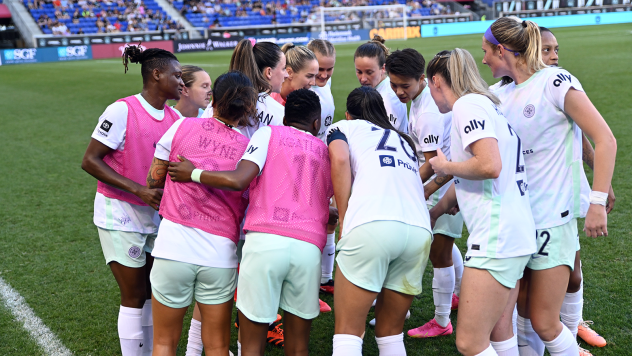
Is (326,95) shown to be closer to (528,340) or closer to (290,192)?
(290,192)

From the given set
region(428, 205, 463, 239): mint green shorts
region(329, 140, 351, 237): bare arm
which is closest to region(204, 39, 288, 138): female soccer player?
region(329, 140, 351, 237): bare arm

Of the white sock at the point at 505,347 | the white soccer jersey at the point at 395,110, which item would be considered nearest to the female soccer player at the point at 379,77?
the white soccer jersey at the point at 395,110

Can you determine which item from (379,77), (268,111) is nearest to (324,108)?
(379,77)

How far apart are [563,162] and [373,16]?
40.2 m

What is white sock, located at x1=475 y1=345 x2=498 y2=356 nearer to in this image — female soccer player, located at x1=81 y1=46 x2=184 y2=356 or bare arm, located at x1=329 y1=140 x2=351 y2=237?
bare arm, located at x1=329 y1=140 x2=351 y2=237

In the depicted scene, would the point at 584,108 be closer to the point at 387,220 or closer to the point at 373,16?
the point at 387,220

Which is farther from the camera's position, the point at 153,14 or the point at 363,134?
the point at 153,14

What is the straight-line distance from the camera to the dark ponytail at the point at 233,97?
3.06 metres

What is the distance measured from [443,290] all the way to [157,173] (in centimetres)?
240

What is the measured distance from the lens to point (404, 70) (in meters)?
4.00

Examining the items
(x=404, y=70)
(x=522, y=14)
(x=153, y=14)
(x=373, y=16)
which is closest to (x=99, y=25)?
(x=153, y=14)

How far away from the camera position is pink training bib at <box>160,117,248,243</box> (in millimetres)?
2996

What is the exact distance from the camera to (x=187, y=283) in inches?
117

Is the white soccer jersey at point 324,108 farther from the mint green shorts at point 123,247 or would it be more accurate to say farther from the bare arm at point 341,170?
the mint green shorts at point 123,247
